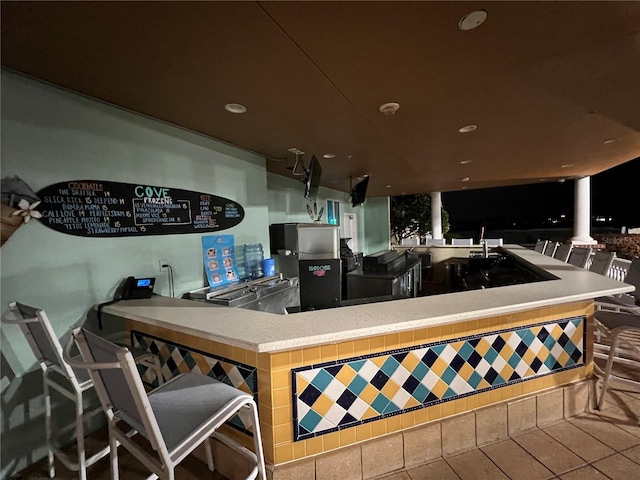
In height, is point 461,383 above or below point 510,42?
below

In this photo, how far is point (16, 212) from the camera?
1.31 metres

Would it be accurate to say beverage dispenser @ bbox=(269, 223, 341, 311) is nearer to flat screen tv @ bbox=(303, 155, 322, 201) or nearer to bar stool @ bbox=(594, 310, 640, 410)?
flat screen tv @ bbox=(303, 155, 322, 201)

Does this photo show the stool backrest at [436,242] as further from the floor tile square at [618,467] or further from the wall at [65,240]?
the wall at [65,240]

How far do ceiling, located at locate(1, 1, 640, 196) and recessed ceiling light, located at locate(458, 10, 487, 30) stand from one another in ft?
0.07

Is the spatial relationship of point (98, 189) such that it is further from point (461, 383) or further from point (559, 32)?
point (559, 32)

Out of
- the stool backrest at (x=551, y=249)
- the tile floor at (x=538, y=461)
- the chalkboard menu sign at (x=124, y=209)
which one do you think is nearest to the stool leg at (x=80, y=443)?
the tile floor at (x=538, y=461)

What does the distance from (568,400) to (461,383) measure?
0.90 meters

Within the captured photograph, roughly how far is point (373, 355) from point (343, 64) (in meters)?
1.57

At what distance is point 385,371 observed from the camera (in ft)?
4.66

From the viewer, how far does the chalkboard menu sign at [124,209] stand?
1.67 meters

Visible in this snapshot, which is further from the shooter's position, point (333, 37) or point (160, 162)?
point (160, 162)

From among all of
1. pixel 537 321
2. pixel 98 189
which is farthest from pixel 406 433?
pixel 98 189

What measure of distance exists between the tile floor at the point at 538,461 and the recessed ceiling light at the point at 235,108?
2277mm

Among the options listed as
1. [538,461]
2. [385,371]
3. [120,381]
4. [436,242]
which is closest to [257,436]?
[120,381]
